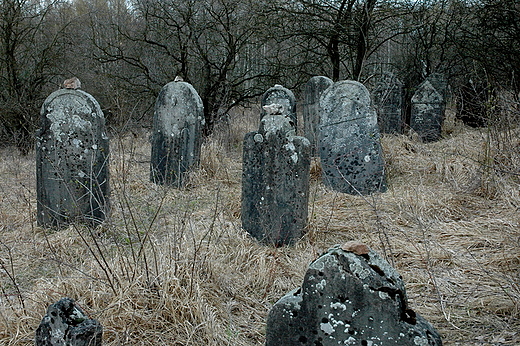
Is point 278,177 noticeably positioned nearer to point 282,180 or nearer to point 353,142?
point 282,180

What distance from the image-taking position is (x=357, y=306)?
1.71m

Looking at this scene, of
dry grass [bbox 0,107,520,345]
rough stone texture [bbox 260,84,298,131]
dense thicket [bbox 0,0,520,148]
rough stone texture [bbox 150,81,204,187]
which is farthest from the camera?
dense thicket [bbox 0,0,520,148]

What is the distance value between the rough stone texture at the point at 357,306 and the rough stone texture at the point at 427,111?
9.36m

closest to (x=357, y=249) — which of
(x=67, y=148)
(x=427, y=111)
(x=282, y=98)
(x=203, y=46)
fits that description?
(x=67, y=148)

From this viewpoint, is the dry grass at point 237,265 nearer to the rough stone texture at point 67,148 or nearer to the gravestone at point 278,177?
the gravestone at point 278,177

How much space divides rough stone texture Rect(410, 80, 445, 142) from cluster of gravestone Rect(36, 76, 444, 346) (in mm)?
3024

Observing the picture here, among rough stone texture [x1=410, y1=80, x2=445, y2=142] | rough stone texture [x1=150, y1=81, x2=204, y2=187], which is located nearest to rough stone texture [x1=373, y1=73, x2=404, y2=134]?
rough stone texture [x1=410, y1=80, x2=445, y2=142]

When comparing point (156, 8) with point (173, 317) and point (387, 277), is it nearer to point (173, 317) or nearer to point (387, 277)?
point (173, 317)

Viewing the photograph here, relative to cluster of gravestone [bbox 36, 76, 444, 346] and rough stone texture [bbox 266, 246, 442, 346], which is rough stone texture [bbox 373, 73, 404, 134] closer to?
cluster of gravestone [bbox 36, 76, 444, 346]

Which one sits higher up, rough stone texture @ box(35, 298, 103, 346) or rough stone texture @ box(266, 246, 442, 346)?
rough stone texture @ box(266, 246, 442, 346)

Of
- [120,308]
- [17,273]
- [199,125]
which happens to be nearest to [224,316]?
[120,308]

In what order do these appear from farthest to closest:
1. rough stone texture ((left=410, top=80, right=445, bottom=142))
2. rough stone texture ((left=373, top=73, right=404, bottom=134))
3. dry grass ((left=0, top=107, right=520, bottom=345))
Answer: rough stone texture ((left=373, top=73, right=404, bottom=134)), rough stone texture ((left=410, top=80, right=445, bottom=142)), dry grass ((left=0, top=107, right=520, bottom=345))

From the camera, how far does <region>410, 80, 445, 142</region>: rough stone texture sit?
34.5 ft

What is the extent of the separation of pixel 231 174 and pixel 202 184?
90 centimetres
